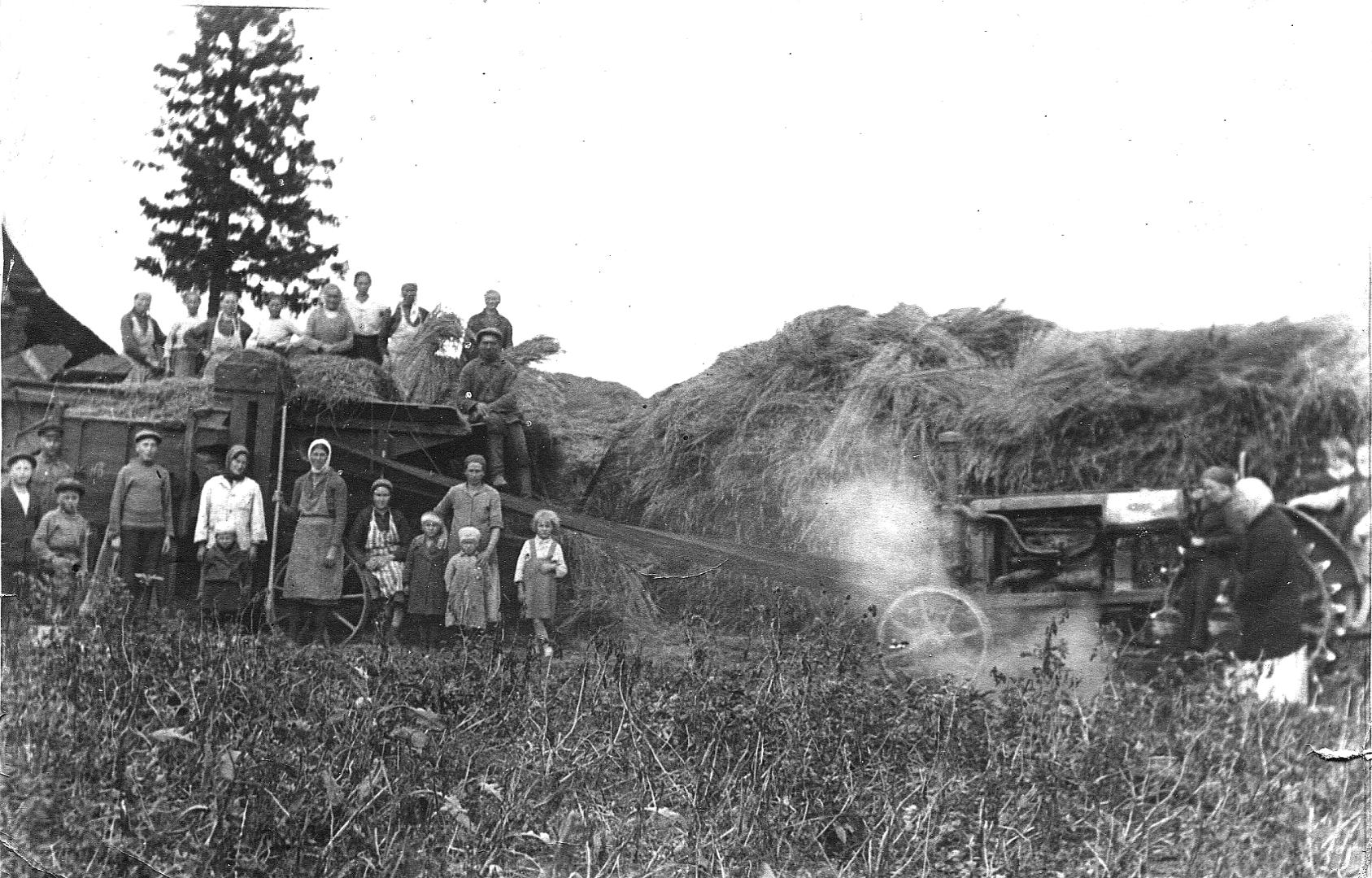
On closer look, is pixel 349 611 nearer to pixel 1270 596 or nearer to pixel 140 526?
pixel 140 526

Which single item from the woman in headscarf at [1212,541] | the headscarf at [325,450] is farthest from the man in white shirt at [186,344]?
the woman in headscarf at [1212,541]

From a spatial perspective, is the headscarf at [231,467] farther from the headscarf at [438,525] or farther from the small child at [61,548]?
the headscarf at [438,525]

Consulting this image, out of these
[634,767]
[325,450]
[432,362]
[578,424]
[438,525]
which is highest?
[432,362]

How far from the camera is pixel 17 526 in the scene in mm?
5406

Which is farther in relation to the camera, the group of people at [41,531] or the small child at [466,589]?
the group of people at [41,531]

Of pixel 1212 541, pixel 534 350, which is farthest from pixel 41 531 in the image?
pixel 1212 541

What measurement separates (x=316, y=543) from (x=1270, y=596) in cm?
365

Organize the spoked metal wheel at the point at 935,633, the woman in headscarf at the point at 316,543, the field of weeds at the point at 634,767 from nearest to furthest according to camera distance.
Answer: the field of weeds at the point at 634,767
the spoked metal wheel at the point at 935,633
the woman in headscarf at the point at 316,543

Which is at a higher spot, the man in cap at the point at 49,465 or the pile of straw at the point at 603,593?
the man in cap at the point at 49,465

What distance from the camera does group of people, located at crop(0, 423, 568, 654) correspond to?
17.4 feet

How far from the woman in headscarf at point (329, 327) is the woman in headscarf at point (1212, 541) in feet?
11.0

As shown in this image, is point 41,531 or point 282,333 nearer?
point 41,531

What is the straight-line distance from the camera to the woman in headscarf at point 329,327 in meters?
5.48

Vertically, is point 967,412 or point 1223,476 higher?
point 967,412
